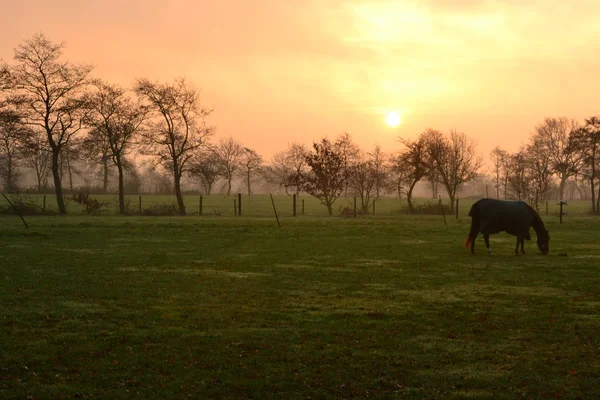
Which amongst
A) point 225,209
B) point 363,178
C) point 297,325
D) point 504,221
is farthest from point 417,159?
point 297,325

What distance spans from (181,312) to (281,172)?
436 ft

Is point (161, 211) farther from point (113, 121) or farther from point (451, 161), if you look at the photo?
point (451, 161)

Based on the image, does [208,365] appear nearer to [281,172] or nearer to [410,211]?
[410,211]

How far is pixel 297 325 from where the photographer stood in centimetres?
1090

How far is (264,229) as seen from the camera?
33.5 m

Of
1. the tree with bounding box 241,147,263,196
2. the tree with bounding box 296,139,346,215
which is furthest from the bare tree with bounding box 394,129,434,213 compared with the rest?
the tree with bounding box 241,147,263,196

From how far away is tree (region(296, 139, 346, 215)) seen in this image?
59812mm

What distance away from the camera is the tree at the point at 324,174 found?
59.8m

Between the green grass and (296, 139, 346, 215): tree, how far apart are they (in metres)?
37.6

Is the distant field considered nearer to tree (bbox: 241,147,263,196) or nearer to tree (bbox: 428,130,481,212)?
tree (bbox: 428,130,481,212)

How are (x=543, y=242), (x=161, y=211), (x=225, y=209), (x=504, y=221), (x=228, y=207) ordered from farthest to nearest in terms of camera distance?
(x=228, y=207) < (x=225, y=209) < (x=161, y=211) < (x=504, y=221) < (x=543, y=242)

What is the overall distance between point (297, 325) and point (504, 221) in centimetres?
1513

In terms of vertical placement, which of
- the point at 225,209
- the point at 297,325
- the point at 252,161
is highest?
the point at 252,161

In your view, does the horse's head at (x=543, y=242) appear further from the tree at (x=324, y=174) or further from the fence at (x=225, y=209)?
the tree at (x=324, y=174)
